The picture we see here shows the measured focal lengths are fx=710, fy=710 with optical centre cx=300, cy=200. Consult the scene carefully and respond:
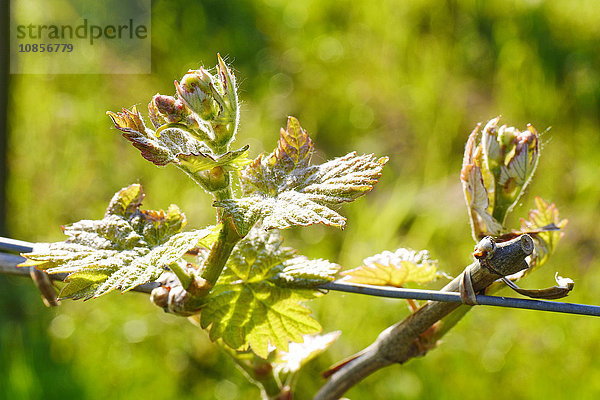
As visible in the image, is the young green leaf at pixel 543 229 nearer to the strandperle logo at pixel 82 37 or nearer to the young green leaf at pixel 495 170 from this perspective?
the young green leaf at pixel 495 170

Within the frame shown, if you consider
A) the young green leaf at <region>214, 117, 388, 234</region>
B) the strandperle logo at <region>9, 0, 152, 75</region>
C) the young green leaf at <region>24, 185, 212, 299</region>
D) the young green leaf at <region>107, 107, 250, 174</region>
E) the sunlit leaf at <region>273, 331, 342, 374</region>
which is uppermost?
the strandperle logo at <region>9, 0, 152, 75</region>

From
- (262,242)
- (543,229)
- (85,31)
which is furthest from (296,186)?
(85,31)

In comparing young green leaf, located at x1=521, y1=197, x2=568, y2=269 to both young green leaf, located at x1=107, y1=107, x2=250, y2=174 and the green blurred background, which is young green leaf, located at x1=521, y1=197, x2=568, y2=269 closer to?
young green leaf, located at x1=107, y1=107, x2=250, y2=174

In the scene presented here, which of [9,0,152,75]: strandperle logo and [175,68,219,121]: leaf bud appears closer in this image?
[175,68,219,121]: leaf bud

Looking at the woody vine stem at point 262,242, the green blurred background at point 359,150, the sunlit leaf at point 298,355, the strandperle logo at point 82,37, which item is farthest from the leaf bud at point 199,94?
the strandperle logo at point 82,37

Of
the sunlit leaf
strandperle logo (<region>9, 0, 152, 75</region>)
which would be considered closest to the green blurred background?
strandperle logo (<region>9, 0, 152, 75</region>)

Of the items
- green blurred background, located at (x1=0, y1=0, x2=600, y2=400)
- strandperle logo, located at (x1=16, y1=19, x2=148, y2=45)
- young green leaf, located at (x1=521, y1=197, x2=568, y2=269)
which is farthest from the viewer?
strandperle logo, located at (x1=16, y1=19, x2=148, y2=45)

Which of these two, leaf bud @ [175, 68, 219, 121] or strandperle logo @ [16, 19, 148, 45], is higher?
strandperle logo @ [16, 19, 148, 45]
